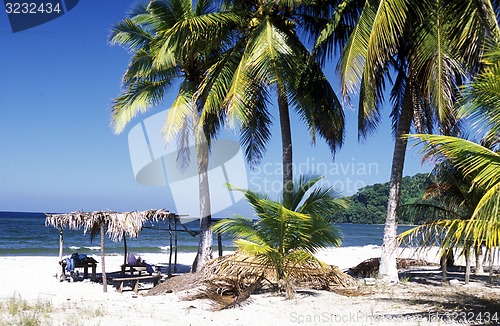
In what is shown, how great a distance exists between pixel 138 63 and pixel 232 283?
674 centimetres

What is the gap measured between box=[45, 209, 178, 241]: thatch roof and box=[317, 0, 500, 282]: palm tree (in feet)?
21.0

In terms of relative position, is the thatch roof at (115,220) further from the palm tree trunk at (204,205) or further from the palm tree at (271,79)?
the palm tree at (271,79)

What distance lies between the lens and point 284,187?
1126 cm

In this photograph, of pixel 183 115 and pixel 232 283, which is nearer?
pixel 232 283

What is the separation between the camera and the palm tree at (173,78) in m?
12.7

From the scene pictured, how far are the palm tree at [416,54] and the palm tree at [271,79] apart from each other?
3.49ft

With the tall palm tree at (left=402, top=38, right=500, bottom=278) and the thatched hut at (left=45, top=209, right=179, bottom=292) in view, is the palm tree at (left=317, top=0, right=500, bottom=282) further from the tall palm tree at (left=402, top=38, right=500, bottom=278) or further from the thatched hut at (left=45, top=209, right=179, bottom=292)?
the thatched hut at (left=45, top=209, right=179, bottom=292)

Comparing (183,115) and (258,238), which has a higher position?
(183,115)

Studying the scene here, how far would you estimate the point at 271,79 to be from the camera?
1095cm

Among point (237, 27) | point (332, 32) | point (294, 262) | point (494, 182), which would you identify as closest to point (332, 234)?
point (294, 262)

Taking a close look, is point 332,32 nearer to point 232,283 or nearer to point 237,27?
point 237,27

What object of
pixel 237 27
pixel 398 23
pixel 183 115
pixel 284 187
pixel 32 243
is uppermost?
pixel 237 27

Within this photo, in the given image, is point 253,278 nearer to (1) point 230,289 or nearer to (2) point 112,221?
(1) point 230,289

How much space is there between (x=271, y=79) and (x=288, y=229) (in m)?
3.34
